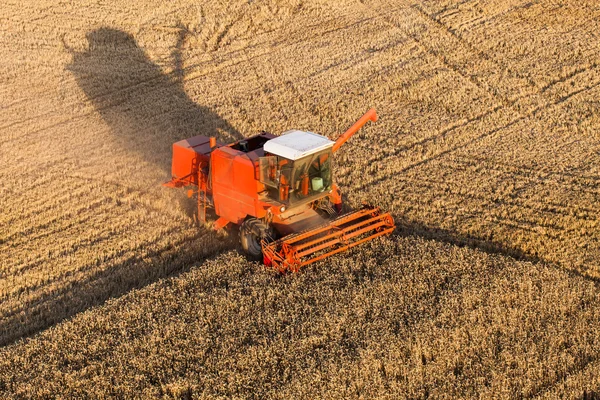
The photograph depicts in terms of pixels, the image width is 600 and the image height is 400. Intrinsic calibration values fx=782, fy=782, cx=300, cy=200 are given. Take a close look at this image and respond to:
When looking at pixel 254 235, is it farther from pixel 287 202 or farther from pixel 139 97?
pixel 139 97

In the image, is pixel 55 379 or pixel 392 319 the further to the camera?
pixel 392 319

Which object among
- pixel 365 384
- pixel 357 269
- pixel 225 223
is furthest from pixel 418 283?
pixel 225 223

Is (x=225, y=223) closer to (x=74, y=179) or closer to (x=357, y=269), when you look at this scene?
(x=357, y=269)

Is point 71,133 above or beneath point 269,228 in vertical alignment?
beneath

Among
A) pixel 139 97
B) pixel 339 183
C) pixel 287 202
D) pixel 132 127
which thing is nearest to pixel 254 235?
pixel 287 202

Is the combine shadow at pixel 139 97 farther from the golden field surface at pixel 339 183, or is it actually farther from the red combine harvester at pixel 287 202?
the red combine harvester at pixel 287 202

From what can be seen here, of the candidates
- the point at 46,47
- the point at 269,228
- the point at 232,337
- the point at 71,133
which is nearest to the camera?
the point at 232,337

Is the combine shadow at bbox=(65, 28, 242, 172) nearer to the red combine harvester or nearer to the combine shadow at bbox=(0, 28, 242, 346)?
the combine shadow at bbox=(0, 28, 242, 346)

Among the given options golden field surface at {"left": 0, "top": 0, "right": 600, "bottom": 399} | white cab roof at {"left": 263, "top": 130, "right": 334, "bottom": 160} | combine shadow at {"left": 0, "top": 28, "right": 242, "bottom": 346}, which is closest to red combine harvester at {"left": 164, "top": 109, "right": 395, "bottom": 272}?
white cab roof at {"left": 263, "top": 130, "right": 334, "bottom": 160}
